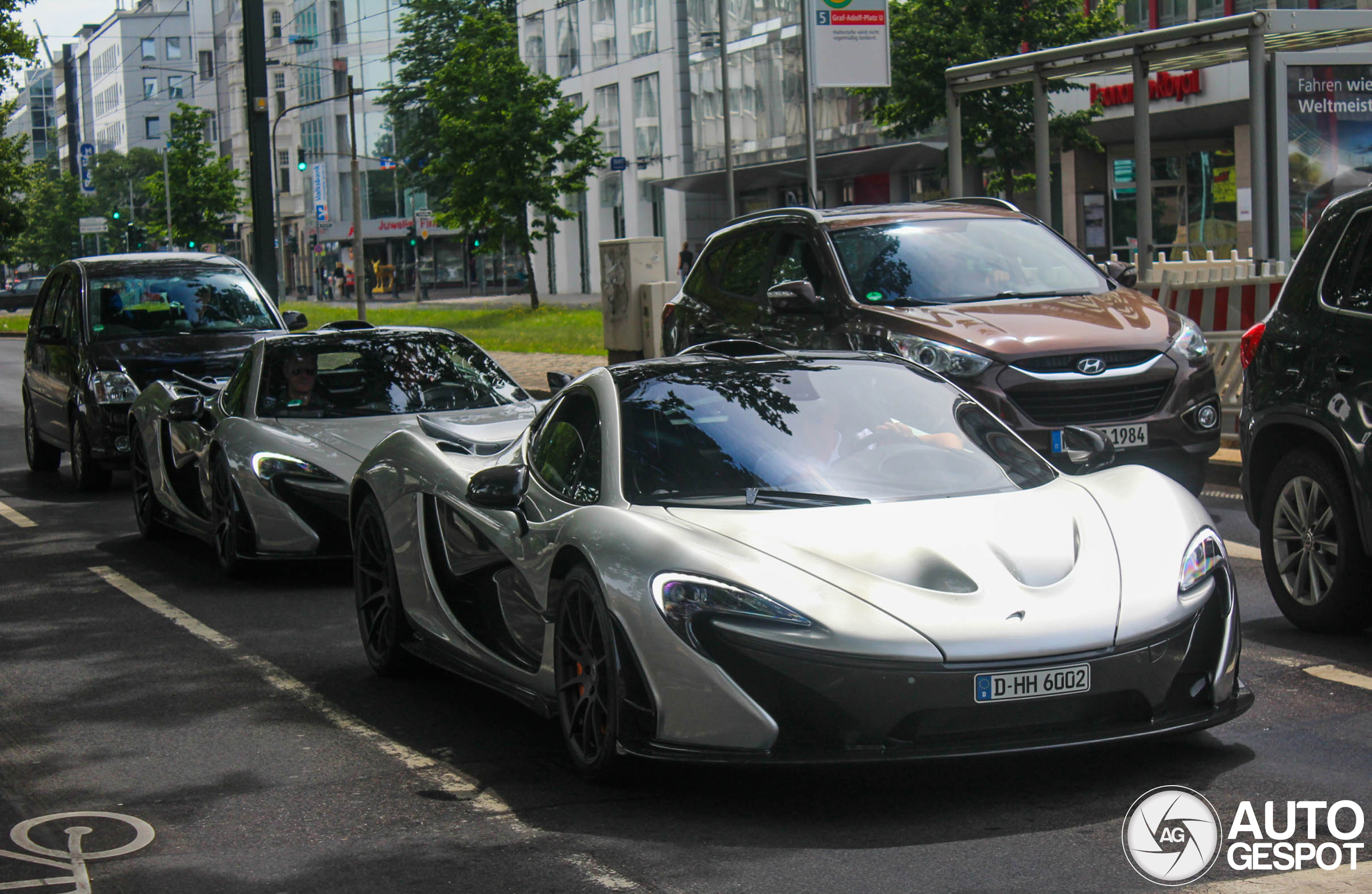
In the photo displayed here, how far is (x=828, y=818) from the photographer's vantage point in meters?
4.89

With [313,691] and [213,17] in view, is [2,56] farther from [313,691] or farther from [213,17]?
[213,17]

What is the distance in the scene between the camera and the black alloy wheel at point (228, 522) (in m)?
9.65

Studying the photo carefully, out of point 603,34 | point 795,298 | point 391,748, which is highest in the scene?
point 603,34

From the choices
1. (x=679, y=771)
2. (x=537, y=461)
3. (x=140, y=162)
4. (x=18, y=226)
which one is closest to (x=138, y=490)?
(x=537, y=461)

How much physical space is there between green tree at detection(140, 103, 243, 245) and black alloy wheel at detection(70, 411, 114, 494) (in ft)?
209

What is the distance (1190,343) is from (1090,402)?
2.72 feet

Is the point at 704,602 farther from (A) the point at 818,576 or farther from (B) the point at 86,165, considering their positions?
(B) the point at 86,165

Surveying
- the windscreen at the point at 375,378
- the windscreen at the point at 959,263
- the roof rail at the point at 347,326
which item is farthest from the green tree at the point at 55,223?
the windscreen at the point at 959,263

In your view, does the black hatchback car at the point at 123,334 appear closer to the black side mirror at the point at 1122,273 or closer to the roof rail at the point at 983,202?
the roof rail at the point at 983,202

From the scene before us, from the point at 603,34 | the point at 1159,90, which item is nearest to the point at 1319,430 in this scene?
the point at 1159,90

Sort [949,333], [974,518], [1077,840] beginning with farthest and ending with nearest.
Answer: [949,333] < [974,518] < [1077,840]

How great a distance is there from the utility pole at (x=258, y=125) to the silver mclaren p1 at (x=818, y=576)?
13476 mm

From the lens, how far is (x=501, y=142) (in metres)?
50.1

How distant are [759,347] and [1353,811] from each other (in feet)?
9.15
